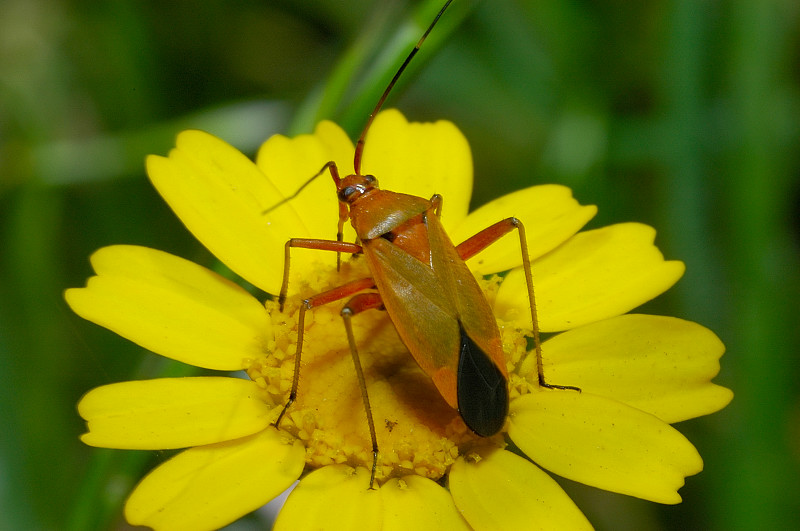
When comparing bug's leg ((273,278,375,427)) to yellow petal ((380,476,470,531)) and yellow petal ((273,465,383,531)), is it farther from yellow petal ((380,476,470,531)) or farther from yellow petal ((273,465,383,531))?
yellow petal ((380,476,470,531))

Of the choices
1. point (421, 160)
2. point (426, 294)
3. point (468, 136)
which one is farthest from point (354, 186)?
point (468, 136)

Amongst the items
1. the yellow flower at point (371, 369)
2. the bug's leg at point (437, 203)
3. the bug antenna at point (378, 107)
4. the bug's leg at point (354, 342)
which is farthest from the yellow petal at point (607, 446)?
the bug antenna at point (378, 107)

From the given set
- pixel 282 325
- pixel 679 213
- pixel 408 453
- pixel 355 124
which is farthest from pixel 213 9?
pixel 408 453

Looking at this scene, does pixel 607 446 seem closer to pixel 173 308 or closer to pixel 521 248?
pixel 521 248

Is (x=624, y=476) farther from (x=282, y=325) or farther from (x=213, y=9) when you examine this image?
(x=213, y=9)

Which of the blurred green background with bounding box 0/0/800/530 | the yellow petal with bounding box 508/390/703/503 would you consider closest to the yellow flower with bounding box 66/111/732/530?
the yellow petal with bounding box 508/390/703/503

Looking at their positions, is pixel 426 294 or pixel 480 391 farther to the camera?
pixel 426 294

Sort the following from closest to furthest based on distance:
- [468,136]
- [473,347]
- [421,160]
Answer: [473,347], [421,160], [468,136]
